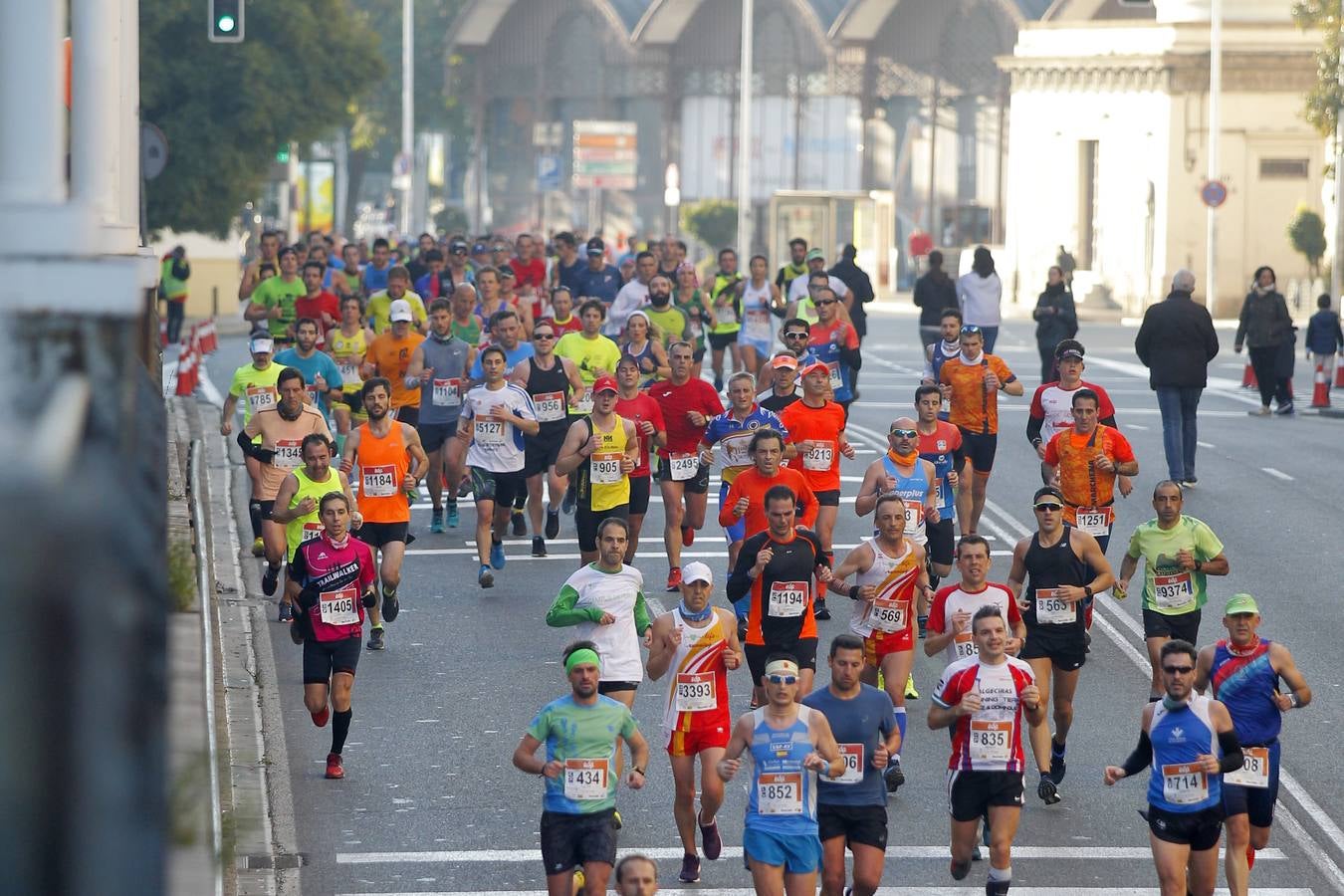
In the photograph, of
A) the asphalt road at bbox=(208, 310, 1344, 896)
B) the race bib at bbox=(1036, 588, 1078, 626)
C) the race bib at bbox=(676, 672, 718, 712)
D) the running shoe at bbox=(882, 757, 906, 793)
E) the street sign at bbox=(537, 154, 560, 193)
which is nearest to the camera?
the asphalt road at bbox=(208, 310, 1344, 896)

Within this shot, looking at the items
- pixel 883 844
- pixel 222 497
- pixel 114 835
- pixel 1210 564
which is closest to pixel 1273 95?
pixel 222 497

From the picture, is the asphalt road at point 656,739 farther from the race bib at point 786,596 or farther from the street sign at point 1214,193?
the street sign at point 1214,193

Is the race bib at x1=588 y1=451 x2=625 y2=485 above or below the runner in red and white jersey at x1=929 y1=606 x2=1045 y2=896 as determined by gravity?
above

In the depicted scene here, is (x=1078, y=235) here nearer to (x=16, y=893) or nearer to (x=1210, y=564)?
(x=1210, y=564)

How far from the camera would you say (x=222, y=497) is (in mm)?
20344

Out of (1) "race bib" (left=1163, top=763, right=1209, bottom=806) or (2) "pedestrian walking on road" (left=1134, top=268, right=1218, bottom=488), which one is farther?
(2) "pedestrian walking on road" (left=1134, top=268, right=1218, bottom=488)

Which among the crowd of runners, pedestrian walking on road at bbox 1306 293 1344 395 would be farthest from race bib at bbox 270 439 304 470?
pedestrian walking on road at bbox 1306 293 1344 395

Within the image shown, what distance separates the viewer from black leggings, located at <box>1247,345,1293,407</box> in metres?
27.4

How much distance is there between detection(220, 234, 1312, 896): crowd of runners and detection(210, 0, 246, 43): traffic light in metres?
4.10

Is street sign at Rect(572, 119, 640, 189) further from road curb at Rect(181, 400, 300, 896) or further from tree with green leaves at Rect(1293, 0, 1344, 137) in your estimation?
road curb at Rect(181, 400, 300, 896)

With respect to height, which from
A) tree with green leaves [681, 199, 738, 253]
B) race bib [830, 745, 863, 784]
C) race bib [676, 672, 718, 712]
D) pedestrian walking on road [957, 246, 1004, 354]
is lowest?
race bib [830, 745, 863, 784]

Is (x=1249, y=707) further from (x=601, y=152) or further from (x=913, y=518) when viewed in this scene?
(x=601, y=152)

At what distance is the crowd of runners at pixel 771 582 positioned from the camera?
938 cm

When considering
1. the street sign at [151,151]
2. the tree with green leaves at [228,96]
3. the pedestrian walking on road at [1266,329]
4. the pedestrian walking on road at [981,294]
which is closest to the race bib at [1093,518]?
the pedestrian walking on road at [981,294]
